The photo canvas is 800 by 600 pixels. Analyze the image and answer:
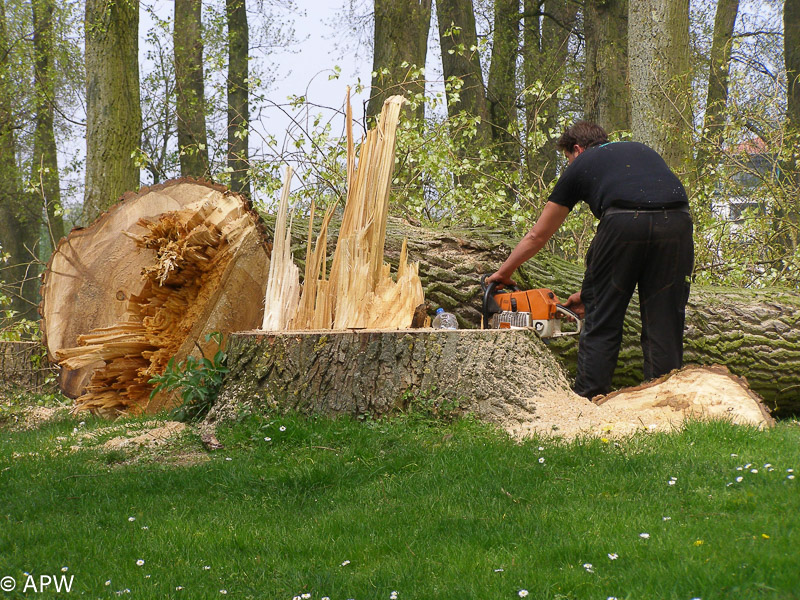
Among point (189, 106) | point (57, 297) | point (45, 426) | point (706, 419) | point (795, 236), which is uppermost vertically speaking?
point (189, 106)

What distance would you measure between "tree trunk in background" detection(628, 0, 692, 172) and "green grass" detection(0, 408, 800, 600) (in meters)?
4.91

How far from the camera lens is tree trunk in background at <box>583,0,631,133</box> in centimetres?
1273

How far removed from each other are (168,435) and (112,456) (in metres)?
0.47

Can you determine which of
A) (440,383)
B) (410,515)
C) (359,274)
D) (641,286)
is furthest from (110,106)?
(410,515)

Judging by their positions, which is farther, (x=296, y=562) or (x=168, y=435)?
→ (x=168, y=435)

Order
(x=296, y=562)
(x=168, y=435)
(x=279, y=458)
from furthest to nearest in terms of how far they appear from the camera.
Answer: (x=168, y=435) → (x=279, y=458) → (x=296, y=562)

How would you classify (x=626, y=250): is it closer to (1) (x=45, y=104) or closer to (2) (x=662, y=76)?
(2) (x=662, y=76)

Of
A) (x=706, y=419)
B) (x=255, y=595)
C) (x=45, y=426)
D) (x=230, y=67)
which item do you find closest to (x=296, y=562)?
(x=255, y=595)

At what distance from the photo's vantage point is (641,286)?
5305mm

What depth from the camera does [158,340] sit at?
6.02m

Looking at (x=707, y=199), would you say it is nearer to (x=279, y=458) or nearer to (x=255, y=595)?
(x=279, y=458)

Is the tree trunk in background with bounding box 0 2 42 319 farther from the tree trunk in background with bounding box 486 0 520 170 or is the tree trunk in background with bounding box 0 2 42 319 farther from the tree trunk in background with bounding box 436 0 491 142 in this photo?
the tree trunk in background with bounding box 486 0 520 170

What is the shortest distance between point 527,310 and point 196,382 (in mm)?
2372

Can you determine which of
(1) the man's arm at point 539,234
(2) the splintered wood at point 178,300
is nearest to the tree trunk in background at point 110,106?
(2) the splintered wood at point 178,300
